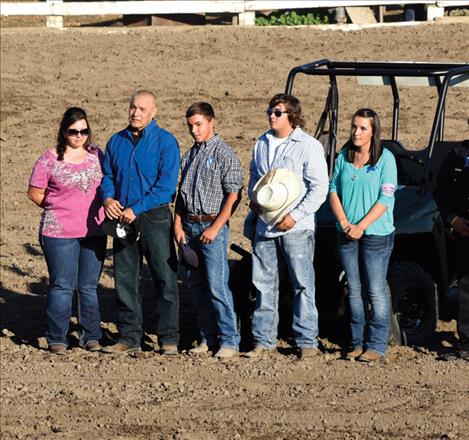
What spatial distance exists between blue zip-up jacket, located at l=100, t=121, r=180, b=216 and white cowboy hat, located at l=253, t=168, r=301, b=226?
73 cm

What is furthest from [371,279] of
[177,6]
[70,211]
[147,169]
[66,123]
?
[177,6]

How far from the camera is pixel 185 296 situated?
1259cm

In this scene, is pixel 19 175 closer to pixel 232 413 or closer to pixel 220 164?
pixel 220 164

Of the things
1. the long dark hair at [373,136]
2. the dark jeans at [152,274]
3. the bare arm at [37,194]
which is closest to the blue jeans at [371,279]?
the long dark hair at [373,136]

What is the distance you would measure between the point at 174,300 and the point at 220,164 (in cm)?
114

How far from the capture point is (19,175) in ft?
55.8

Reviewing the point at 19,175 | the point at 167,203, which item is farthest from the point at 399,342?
the point at 19,175

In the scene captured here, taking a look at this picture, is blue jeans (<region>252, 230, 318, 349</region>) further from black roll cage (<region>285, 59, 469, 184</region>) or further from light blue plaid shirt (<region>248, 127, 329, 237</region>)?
black roll cage (<region>285, 59, 469, 184</region>)

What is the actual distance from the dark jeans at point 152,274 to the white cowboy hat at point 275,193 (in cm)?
84

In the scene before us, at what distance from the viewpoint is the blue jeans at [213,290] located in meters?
10.2

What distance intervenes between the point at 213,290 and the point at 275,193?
100cm

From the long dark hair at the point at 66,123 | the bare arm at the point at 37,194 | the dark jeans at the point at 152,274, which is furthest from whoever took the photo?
the bare arm at the point at 37,194

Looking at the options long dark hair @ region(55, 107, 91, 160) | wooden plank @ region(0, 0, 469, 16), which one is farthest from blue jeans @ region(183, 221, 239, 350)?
wooden plank @ region(0, 0, 469, 16)

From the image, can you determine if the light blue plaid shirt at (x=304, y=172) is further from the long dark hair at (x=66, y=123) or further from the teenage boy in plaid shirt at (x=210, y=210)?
the long dark hair at (x=66, y=123)
